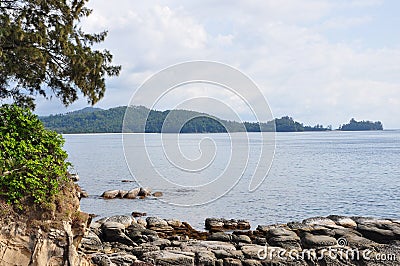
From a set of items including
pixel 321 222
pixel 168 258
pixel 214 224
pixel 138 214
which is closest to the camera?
pixel 168 258

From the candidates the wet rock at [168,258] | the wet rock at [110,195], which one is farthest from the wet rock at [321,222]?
the wet rock at [110,195]

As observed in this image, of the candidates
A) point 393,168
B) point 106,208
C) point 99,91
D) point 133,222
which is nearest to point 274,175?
point 393,168

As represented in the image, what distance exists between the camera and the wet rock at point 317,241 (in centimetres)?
1473

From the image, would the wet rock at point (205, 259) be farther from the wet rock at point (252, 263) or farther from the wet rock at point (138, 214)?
the wet rock at point (138, 214)

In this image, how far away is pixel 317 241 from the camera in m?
15.0

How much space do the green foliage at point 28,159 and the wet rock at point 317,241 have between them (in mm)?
9361

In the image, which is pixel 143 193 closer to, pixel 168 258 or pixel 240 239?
pixel 240 239

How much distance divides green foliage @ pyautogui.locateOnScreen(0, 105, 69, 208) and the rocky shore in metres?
2.50

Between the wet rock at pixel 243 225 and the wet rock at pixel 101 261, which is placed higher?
the wet rock at pixel 101 261

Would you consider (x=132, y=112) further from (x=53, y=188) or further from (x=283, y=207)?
Result: (x=283, y=207)

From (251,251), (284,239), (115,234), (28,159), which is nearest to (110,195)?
(115,234)

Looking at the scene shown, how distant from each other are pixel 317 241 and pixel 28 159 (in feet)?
34.0

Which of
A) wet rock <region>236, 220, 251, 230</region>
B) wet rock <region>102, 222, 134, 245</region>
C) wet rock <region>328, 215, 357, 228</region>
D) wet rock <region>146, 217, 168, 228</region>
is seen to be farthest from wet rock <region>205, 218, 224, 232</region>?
Result: wet rock <region>102, 222, 134, 245</region>

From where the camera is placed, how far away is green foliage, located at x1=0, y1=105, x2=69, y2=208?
8250 mm
